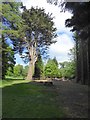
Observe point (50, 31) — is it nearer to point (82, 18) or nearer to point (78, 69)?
point (78, 69)

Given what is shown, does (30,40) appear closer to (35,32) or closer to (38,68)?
(35,32)

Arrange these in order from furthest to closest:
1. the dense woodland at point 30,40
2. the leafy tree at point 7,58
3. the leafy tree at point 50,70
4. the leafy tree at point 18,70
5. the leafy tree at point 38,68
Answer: the leafy tree at point 18,70
the leafy tree at point 50,70
the leafy tree at point 38,68
the leafy tree at point 7,58
the dense woodland at point 30,40

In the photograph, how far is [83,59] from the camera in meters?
31.7

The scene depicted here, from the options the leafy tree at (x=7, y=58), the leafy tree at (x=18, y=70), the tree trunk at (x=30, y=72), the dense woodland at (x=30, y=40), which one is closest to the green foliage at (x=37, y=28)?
the dense woodland at (x=30, y=40)

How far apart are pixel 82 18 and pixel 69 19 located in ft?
4.27

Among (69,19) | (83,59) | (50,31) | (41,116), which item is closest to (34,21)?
(50,31)

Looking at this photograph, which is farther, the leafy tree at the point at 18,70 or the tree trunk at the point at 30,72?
the leafy tree at the point at 18,70

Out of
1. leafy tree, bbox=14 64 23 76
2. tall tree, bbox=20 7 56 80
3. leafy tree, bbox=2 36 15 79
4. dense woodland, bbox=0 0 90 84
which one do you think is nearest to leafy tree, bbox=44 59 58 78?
dense woodland, bbox=0 0 90 84

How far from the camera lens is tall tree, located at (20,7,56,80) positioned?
44.7 meters

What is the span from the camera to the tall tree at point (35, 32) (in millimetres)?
44688

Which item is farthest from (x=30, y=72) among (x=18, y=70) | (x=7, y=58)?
(x=18, y=70)

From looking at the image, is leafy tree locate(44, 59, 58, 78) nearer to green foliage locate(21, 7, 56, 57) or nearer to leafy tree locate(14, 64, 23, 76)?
green foliage locate(21, 7, 56, 57)

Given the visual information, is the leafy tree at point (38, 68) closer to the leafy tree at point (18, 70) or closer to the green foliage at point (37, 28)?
the green foliage at point (37, 28)

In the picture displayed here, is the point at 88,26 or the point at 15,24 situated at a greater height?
the point at 15,24
